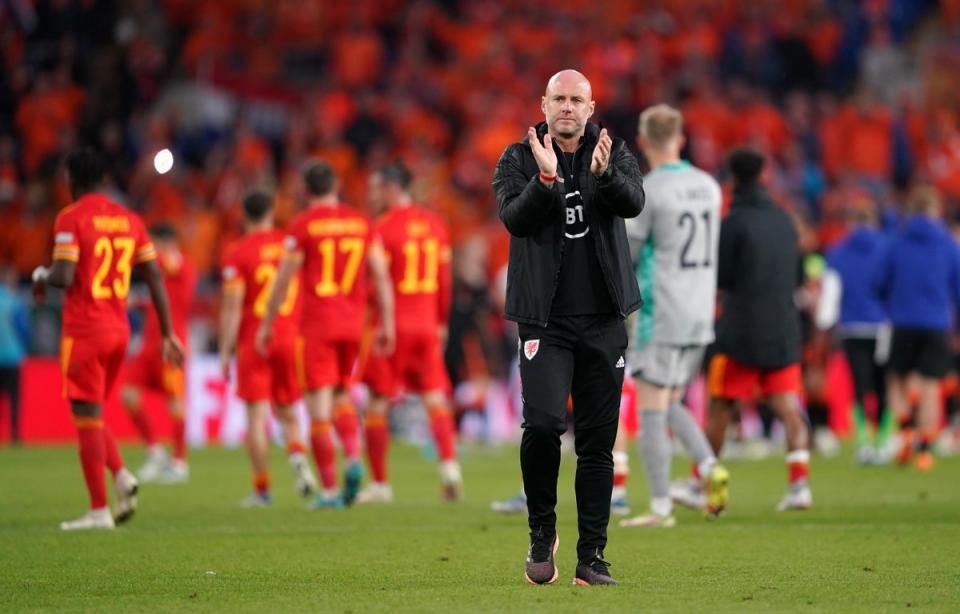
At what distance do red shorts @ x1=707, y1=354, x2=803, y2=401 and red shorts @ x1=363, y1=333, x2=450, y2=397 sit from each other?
284cm

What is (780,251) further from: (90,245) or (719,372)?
(90,245)

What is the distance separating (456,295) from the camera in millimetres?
23188

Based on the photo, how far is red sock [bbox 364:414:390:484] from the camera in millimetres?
14328

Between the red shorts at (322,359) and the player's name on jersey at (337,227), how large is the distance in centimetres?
84

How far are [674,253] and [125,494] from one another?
13.1ft

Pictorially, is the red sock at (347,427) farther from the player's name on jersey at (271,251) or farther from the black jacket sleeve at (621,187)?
the black jacket sleeve at (621,187)

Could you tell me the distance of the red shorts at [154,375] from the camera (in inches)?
689

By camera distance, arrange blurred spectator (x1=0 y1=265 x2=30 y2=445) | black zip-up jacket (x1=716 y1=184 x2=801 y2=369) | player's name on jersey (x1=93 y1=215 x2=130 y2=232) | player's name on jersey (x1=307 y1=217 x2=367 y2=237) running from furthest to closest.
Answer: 1. blurred spectator (x1=0 y1=265 x2=30 y2=445)
2. player's name on jersey (x1=307 y1=217 x2=367 y2=237)
3. black zip-up jacket (x1=716 y1=184 x2=801 y2=369)
4. player's name on jersey (x1=93 y1=215 x2=130 y2=232)

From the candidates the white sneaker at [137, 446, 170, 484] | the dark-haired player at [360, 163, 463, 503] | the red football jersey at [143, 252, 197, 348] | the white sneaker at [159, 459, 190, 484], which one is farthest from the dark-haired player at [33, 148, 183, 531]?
the red football jersey at [143, 252, 197, 348]

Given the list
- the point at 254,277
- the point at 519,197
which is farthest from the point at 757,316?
the point at 519,197

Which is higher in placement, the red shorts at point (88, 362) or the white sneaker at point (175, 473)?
the red shorts at point (88, 362)

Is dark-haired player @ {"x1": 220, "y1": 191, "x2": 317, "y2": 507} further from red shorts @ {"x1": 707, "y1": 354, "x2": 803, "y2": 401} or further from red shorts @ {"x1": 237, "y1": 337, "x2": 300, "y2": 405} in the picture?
red shorts @ {"x1": 707, "y1": 354, "x2": 803, "y2": 401}

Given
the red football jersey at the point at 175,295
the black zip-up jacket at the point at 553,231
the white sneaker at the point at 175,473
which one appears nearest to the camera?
the black zip-up jacket at the point at 553,231

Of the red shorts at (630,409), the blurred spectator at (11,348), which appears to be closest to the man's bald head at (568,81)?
the red shorts at (630,409)
